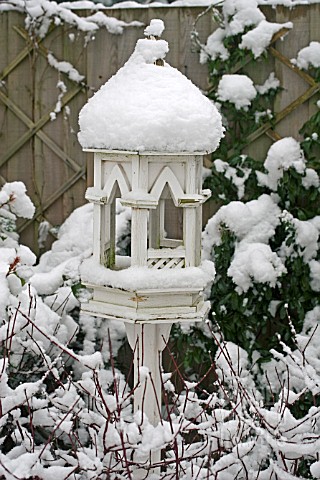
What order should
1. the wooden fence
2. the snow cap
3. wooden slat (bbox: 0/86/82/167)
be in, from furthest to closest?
1. wooden slat (bbox: 0/86/82/167)
2. the wooden fence
3. the snow cap

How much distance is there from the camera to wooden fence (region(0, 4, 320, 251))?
4031 mm

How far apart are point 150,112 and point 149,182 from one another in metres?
0.21

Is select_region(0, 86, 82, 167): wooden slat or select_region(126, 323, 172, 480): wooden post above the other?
select_region(0, 86, 82, 167): wooden slat

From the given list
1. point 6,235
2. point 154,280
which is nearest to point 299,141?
point 6,235

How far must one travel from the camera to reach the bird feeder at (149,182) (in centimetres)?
241

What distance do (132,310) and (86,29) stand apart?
216 centimetres

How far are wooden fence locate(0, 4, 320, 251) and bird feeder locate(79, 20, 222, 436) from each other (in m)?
1.47

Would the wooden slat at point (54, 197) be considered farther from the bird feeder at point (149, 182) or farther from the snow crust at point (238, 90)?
the bird feeder at point (149, 182)

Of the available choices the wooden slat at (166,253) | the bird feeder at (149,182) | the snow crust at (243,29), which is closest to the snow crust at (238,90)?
the snow crust at (243,29)

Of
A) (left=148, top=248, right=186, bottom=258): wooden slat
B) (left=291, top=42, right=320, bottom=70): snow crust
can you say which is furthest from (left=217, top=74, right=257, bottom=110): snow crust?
(left=148, top=248, right=186, bottom=258): wooden slat

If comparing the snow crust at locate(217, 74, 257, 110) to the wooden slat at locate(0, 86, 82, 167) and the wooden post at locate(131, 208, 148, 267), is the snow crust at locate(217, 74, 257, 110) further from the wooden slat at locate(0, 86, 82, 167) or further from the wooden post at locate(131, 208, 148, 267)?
the wooden post at locate(131, 208, 148, 267)

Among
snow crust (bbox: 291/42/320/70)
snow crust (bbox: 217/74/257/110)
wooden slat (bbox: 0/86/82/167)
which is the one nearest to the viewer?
snow crust (bbox: 291/42/320/70)

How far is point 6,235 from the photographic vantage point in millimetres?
3924

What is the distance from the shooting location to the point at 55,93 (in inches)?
169
